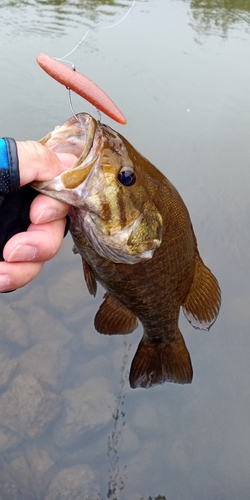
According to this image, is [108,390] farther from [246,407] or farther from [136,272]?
[136,272]

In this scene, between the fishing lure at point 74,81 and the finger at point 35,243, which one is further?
the finger at point 35,243

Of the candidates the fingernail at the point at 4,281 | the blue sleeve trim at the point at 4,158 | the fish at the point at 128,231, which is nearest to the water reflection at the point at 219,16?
the fish at the point at 128,231

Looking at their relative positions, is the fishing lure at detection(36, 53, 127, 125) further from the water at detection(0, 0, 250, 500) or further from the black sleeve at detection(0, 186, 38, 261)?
the water at detection(0, 0, 250, 500)

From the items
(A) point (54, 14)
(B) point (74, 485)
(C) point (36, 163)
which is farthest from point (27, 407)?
(A) point (54, 14)

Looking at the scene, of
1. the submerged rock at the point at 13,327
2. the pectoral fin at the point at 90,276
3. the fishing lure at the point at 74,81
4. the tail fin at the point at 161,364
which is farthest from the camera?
the submerged rock at the point at 13,327

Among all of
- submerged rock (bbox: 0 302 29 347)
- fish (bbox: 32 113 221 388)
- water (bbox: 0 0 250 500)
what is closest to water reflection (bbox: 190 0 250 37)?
water (bbox: 0 0 250 500)

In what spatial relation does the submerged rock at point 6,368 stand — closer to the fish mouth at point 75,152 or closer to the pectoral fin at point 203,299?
the pectoral fin at point 203,299
